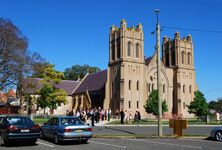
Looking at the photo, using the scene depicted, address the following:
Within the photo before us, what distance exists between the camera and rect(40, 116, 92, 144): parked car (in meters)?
16.6

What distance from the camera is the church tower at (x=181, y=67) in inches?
3031

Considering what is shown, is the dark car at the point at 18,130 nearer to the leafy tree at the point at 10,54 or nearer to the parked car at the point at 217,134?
A: the parked car at the point at 217,134

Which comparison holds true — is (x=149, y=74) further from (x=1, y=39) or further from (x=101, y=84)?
(x=1, y=39)

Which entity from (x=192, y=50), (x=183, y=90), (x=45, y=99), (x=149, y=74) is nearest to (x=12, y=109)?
(x=45, y=99)

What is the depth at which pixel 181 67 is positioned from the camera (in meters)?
79.4

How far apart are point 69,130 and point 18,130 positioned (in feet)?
7.96

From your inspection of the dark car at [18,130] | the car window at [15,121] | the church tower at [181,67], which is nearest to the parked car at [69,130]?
the dark car at [18,130]

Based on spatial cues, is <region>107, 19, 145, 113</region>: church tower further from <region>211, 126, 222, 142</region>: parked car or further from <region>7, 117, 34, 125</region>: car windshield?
<region>7, 117, 34, 125</region>: car windshield

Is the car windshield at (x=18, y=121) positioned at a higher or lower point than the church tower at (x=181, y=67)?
lower

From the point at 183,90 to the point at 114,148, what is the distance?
65538 mm

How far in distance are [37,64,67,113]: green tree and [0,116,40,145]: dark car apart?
46.4 m

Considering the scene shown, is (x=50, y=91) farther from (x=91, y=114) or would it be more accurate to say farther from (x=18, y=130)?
(x=18, y=130)

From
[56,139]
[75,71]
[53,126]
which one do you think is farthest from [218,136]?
[75,71]

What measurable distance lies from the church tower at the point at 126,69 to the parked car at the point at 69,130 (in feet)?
162
